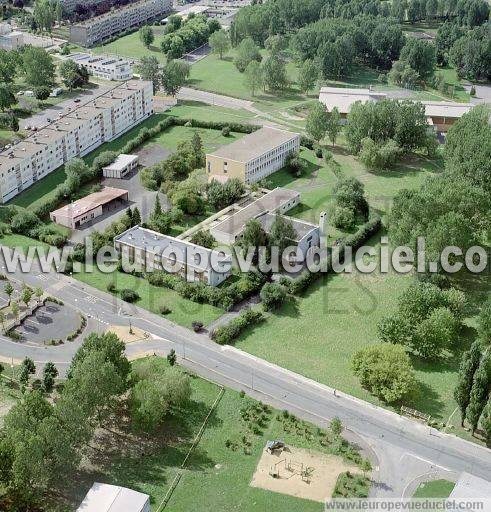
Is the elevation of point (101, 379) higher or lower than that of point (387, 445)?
higher

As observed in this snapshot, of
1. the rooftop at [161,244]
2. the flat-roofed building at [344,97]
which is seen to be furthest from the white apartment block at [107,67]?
the rooftop at [161,244]

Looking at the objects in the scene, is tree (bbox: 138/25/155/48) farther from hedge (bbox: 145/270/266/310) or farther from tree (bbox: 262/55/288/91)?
hedge (bbox: 145/270/266/310)

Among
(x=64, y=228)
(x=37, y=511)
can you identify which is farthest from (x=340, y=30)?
(x=37, y=511)

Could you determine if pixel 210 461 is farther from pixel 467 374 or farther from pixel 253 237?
pixel 253 237

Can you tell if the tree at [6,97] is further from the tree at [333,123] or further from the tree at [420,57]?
the tree at [420,57]

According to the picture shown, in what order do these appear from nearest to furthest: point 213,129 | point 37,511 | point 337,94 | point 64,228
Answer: point 37,511 → point 64,228 → point 213,129 → point 337,94

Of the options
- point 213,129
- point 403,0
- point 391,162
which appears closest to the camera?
point 391,162

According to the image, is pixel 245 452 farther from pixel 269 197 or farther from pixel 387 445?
pixel 269 197
